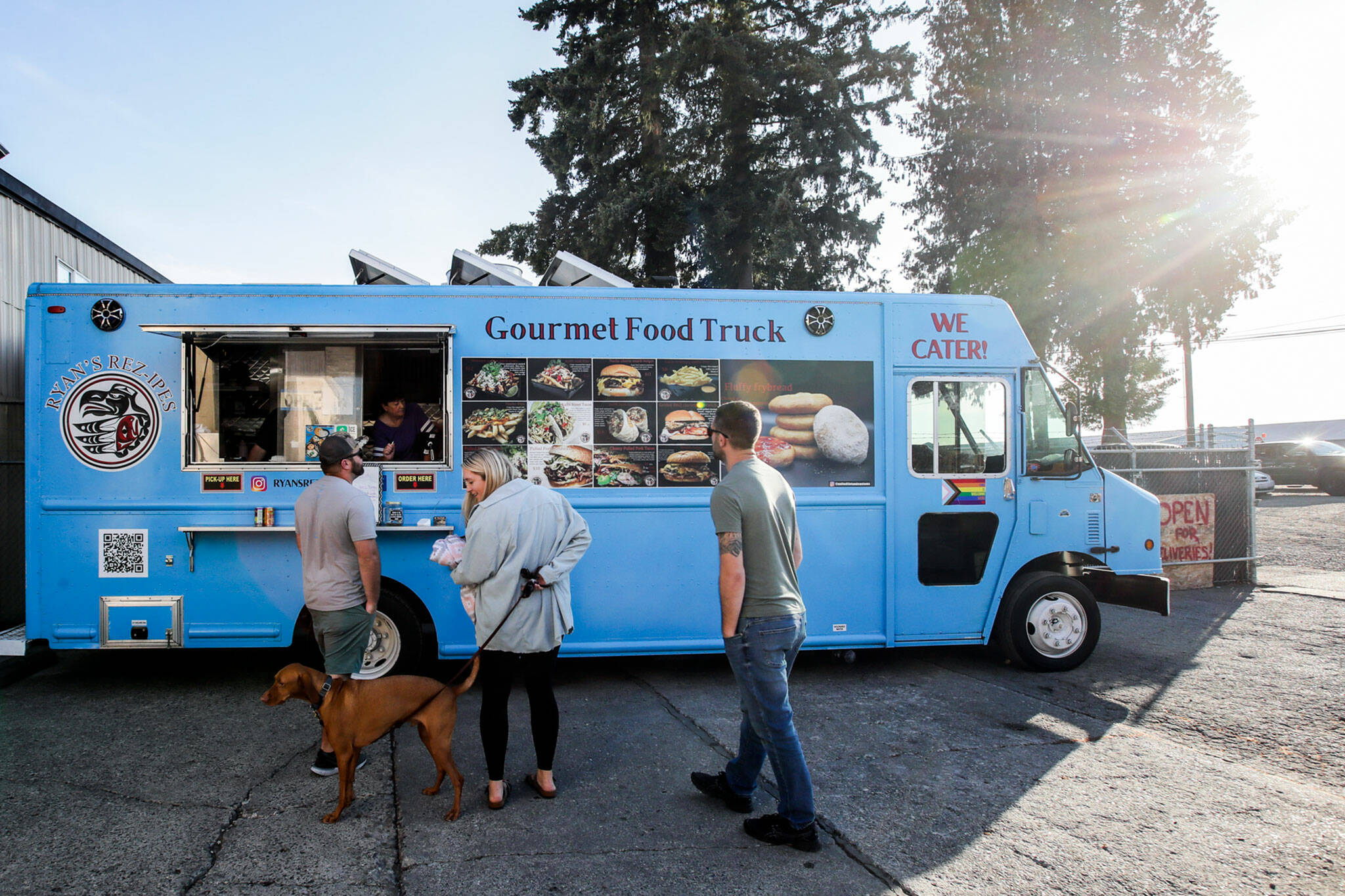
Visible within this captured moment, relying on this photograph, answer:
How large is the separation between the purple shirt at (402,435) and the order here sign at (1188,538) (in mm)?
9032

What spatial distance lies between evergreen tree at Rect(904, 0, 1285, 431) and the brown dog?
1964cm

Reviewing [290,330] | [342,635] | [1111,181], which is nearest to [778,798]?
[342,635]

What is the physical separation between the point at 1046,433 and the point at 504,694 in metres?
4.52

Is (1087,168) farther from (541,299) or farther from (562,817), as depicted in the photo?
(562,817)

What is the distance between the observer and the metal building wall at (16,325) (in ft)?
22.1

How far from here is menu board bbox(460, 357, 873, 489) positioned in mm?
5340

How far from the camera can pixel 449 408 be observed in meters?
5.27

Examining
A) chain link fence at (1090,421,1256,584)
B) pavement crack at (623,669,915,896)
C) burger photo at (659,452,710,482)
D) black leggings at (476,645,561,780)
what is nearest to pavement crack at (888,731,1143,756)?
pavement crack at (623,669,915,896)

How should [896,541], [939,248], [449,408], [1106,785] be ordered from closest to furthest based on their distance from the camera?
[1106,785], [449,408], [896,541], [939,248]

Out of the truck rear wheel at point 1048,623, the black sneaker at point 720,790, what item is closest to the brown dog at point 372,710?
the black sneaker at point 720,790

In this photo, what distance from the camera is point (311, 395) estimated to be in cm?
530

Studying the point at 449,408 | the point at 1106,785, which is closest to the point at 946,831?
the point at 1106,785

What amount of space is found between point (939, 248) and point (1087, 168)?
15.6 feet

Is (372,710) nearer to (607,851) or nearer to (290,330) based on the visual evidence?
(607,851)
